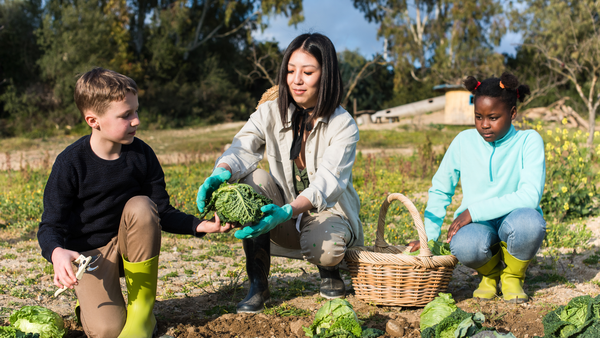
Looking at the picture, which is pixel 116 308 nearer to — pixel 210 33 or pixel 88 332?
pixel 88 332

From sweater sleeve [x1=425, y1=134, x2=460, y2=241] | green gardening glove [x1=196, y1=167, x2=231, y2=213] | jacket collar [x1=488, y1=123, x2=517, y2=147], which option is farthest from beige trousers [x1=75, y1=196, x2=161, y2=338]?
jacket collar [x1=488, y1=123, x2=517, y2=147]

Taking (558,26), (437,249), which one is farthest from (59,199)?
(558,26)

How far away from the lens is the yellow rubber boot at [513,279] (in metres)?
2.82

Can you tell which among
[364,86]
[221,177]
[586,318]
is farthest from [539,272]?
[364,86]

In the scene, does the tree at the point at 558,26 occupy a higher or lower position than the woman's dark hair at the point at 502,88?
higher

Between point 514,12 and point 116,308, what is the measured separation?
2788 cm

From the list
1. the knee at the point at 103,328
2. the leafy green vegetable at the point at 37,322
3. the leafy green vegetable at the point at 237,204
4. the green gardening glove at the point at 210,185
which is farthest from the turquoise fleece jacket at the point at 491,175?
the leafy green vegetable at the point at 37,322

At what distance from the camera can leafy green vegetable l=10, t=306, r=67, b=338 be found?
220 centimetres

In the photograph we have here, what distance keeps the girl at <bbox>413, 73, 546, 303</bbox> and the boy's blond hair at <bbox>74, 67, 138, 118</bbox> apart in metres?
2.04

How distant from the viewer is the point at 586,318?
199 cm

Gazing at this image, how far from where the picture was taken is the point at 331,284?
9.62 feet

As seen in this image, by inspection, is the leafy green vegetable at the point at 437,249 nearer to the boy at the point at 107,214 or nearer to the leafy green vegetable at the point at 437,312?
the leafy green vegetable at the point at 437,312

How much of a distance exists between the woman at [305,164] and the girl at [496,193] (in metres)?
0.69

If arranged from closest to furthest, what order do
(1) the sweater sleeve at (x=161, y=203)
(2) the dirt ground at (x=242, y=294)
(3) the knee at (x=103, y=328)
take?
(3) the knee at (x=103, y=328) < (2) the dirt ground at (x=242, y=294) < (1) the sweater sleeve at (x=161, y=203)
